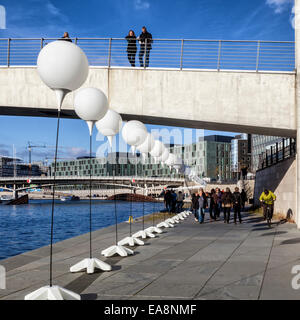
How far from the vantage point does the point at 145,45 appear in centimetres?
1598

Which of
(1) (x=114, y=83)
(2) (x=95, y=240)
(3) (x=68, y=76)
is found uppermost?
(1) (x=114, y=83)

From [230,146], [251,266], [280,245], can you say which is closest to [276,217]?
[280,245]

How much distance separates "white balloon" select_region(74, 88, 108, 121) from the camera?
7.80m

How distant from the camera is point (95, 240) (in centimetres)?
1261

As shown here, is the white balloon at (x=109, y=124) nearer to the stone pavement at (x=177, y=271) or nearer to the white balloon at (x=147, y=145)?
the white balloon at (x=147, y=145)

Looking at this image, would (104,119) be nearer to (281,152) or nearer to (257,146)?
(281,152)

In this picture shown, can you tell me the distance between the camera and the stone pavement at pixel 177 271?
5.81 meters

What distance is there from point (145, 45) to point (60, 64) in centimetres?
1057

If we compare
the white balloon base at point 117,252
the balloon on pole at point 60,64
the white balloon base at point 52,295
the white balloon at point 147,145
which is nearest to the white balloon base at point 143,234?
the white balloon at point 147,145

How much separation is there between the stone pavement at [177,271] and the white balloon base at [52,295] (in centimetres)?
37

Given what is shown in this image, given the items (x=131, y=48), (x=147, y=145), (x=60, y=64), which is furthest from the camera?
(x=131, y=48)
